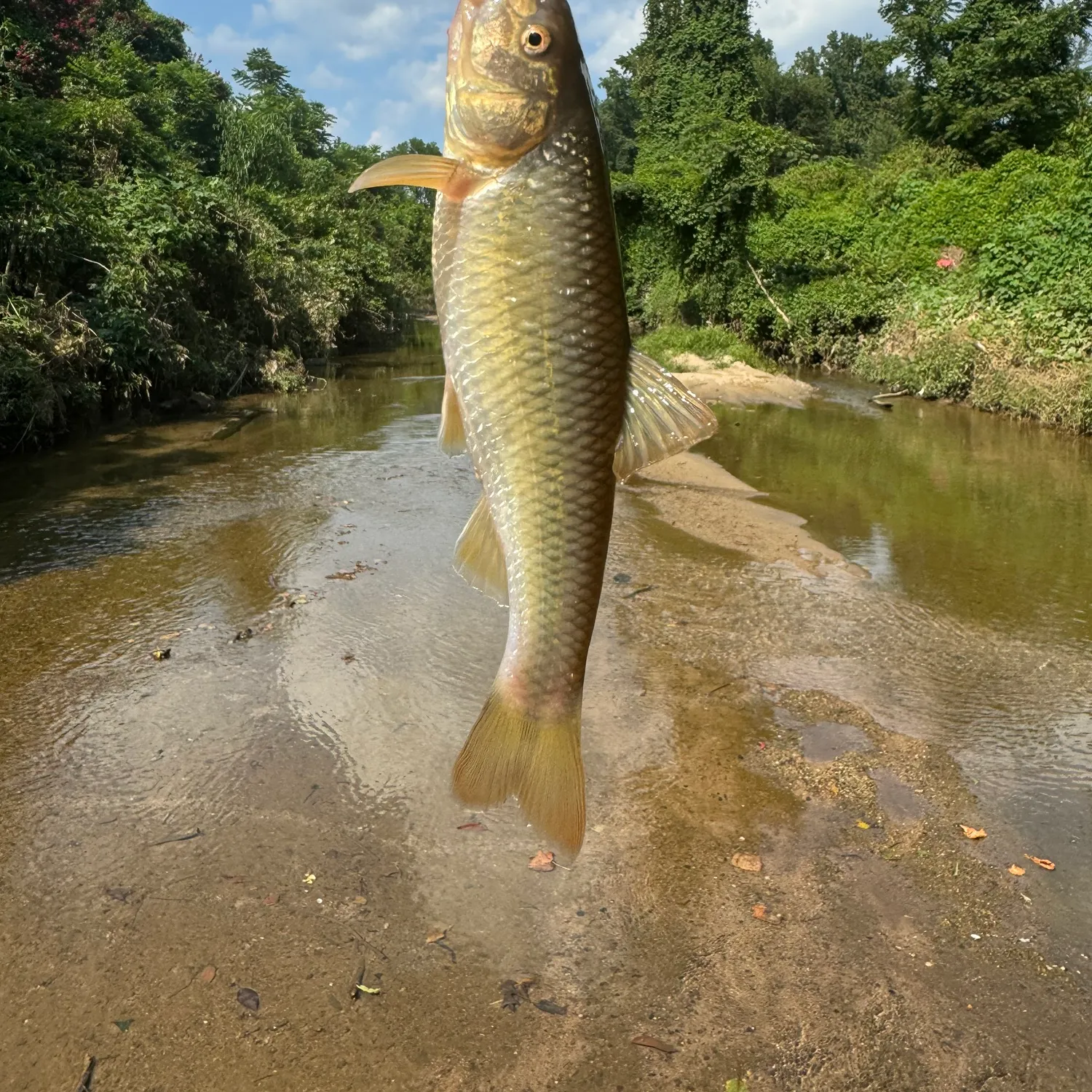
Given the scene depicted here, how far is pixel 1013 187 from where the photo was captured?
20891 mm

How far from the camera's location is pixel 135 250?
14992mm

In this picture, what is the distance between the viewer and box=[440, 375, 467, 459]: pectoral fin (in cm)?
168

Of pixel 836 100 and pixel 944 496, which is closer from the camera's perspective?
pixel 944 496

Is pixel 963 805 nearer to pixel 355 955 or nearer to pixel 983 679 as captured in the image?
pixel 983 679

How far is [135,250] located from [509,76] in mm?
15442

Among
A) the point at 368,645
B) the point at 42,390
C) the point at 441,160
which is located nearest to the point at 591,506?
the point at 441,160

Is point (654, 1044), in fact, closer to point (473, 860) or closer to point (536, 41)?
point (473, 860)

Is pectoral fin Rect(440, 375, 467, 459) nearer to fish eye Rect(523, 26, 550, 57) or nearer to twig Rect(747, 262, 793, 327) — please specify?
fish eye Rect(523, 26, 550, 57)

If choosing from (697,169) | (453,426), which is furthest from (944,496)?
(697,169)

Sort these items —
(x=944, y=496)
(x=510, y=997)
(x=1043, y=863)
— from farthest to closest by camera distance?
(x=944, y=496), (x=1043, y=863), (x=510, y=997)

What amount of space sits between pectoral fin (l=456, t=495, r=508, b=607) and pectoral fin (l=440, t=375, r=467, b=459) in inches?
4.8

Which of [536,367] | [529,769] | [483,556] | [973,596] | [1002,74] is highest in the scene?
[1002,74]

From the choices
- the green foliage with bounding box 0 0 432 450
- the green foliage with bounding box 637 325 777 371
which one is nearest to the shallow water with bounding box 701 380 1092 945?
the green foliage with bounding box 637 325 777 371

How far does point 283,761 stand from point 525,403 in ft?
14.0
